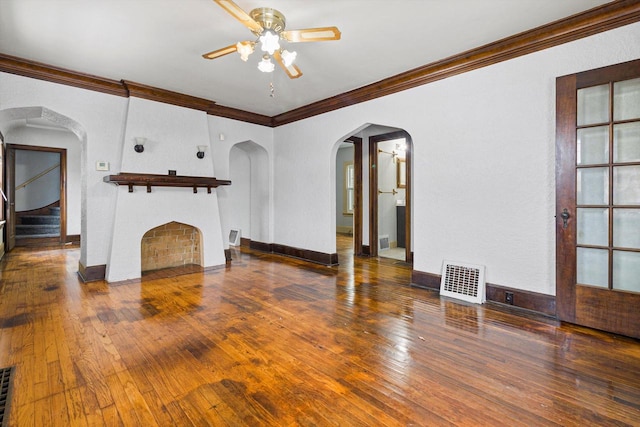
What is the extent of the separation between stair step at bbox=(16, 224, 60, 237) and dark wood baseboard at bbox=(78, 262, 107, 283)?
15.5 feet

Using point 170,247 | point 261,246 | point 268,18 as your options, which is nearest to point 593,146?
point 268,18

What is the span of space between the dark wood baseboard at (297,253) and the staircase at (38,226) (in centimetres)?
532

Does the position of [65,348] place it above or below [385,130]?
below

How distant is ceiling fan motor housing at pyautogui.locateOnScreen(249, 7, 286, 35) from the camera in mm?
2604

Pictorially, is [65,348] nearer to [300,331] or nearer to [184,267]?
[300,331]

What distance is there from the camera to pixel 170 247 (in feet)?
16.9

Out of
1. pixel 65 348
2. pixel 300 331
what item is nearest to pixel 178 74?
pixel 65 348

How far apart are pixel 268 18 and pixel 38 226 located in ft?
27.5

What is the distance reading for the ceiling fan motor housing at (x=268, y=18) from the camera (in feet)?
8.54

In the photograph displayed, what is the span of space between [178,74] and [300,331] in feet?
11.7

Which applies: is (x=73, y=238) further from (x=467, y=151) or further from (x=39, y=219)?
(x=467, y=151)

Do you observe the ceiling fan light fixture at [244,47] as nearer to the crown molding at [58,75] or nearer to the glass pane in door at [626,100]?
the crown molding at [58,75]

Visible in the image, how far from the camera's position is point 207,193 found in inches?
202

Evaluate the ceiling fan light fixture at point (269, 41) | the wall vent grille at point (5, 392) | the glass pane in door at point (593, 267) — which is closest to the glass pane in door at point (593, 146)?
the glass pane in door at point (593, 267)
